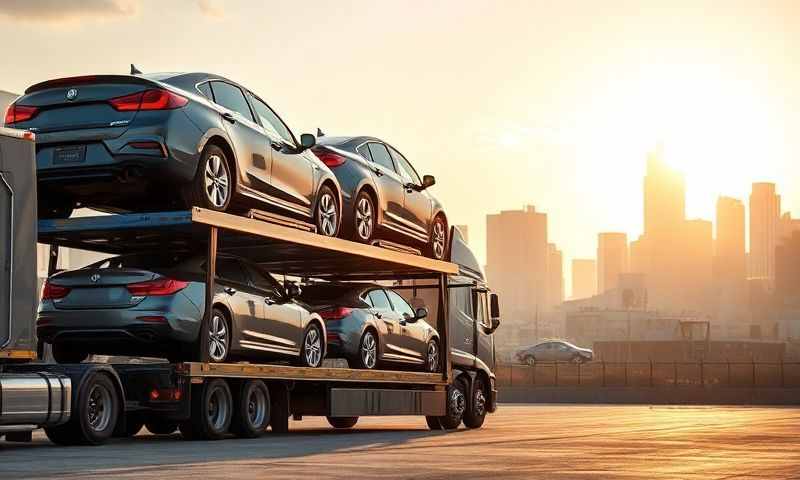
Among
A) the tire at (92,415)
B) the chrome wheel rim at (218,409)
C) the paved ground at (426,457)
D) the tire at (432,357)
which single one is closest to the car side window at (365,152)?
the tire at (432,357)

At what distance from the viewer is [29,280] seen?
46.5 feet

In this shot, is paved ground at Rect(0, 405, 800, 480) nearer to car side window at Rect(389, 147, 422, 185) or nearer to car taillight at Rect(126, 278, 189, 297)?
car taillight at Rect(126, 278, 189, 297)

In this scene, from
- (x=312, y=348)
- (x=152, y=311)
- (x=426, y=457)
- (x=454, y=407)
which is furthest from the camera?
(x=454, y=407)

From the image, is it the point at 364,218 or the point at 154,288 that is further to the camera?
the point at 364,218

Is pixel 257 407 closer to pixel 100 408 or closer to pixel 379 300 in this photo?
pixel 100 408

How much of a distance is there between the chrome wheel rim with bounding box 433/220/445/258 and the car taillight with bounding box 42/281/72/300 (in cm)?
825

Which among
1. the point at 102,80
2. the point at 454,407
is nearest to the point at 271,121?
the point at 102,80

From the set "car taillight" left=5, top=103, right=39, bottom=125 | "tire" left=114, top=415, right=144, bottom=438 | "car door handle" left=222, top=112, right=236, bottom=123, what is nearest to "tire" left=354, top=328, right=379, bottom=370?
"tire" left=114, top=415, right=144, bottom=438

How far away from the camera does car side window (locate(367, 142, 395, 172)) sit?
818 inches

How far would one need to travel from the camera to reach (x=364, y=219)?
1977 centimetres

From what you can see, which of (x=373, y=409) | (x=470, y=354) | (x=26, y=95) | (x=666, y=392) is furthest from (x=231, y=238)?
(x=666, y=392)

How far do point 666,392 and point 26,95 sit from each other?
43228mm

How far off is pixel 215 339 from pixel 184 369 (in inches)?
28.4

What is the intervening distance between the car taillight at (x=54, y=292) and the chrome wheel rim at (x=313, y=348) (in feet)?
12.0
